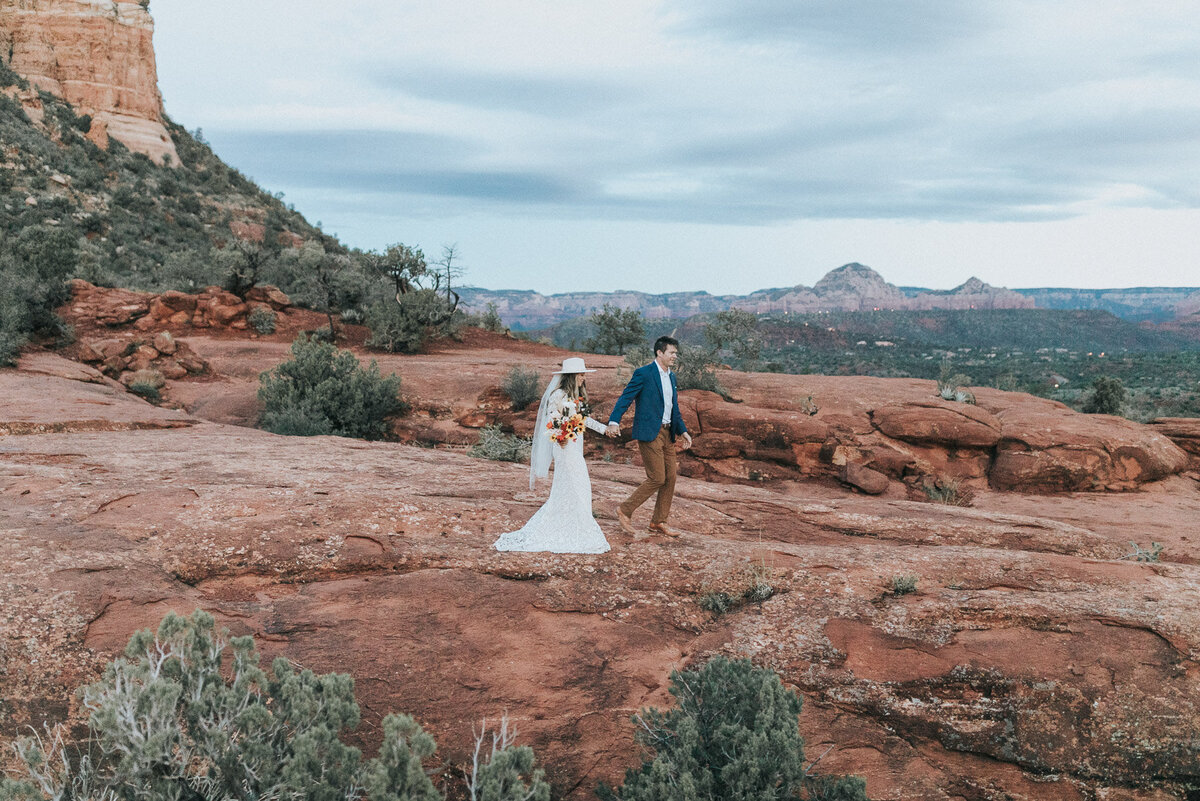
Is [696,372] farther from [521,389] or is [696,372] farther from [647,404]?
[647,404]

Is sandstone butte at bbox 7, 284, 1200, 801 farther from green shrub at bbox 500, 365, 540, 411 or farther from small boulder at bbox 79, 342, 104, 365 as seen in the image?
small boulder at bbox 79, 342, 104, 365

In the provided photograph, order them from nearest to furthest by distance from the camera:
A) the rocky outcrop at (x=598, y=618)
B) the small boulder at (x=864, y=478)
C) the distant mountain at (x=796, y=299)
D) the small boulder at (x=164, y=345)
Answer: the rocky outcrop at (x=598, y=618)
the small boulder at (x=864, y=478)
the small boulder at (x=164, y=345)
the distant mountain at (x=796, y=299)

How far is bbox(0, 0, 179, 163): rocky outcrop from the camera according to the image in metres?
41.5

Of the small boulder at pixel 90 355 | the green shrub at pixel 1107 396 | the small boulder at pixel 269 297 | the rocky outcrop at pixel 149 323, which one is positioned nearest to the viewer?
the rocky outcrop at pixel 149 323

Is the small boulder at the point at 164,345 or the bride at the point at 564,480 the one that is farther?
the small boulder at the point at 164,345

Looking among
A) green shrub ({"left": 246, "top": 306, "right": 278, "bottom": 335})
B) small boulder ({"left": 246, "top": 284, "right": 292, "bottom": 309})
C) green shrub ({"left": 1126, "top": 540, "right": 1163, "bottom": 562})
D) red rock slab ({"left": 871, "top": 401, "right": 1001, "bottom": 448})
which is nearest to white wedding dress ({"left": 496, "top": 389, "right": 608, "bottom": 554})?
green shrub ({"left": 1126, "top": 540, "right": 1163, "bottom": 562})

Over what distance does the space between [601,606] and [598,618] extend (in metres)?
0.16

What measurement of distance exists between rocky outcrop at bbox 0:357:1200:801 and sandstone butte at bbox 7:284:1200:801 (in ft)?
0.07

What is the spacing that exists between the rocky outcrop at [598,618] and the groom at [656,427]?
16.5 inches

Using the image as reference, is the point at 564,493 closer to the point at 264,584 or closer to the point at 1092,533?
the point at 264,584

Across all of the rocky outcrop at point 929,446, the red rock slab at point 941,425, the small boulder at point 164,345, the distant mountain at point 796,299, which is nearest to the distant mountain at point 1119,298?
the distant mountain at point 796,299

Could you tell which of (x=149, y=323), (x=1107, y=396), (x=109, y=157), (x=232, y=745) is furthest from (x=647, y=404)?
(x=109, y=157)

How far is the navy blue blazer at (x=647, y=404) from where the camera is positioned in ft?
23.0

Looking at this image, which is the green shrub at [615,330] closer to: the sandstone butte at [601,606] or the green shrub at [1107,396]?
the green shrub at [1107,396]
